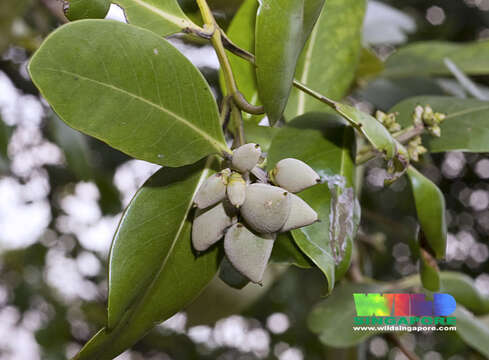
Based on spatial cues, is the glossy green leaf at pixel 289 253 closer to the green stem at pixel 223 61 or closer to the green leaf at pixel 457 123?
the green stem at pixel 223 61

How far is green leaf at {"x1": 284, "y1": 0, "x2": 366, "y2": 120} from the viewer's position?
828mm

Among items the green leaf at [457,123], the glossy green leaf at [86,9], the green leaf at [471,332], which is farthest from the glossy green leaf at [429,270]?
the glossy green leaf at [86,9]

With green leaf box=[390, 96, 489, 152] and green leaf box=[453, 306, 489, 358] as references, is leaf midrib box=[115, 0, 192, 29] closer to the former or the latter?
green leaf box=[390, 96, 489, 152]

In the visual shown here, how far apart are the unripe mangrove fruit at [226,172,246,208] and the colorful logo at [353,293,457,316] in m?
0.57

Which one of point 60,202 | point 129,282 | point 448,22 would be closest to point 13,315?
point 60,202

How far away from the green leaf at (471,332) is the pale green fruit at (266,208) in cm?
72

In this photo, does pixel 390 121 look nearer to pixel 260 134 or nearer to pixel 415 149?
pixel 415 149

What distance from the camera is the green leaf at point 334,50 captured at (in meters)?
0.83

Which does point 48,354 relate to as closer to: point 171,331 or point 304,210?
point 171,331

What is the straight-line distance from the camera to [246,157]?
48cm

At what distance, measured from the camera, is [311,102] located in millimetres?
789
